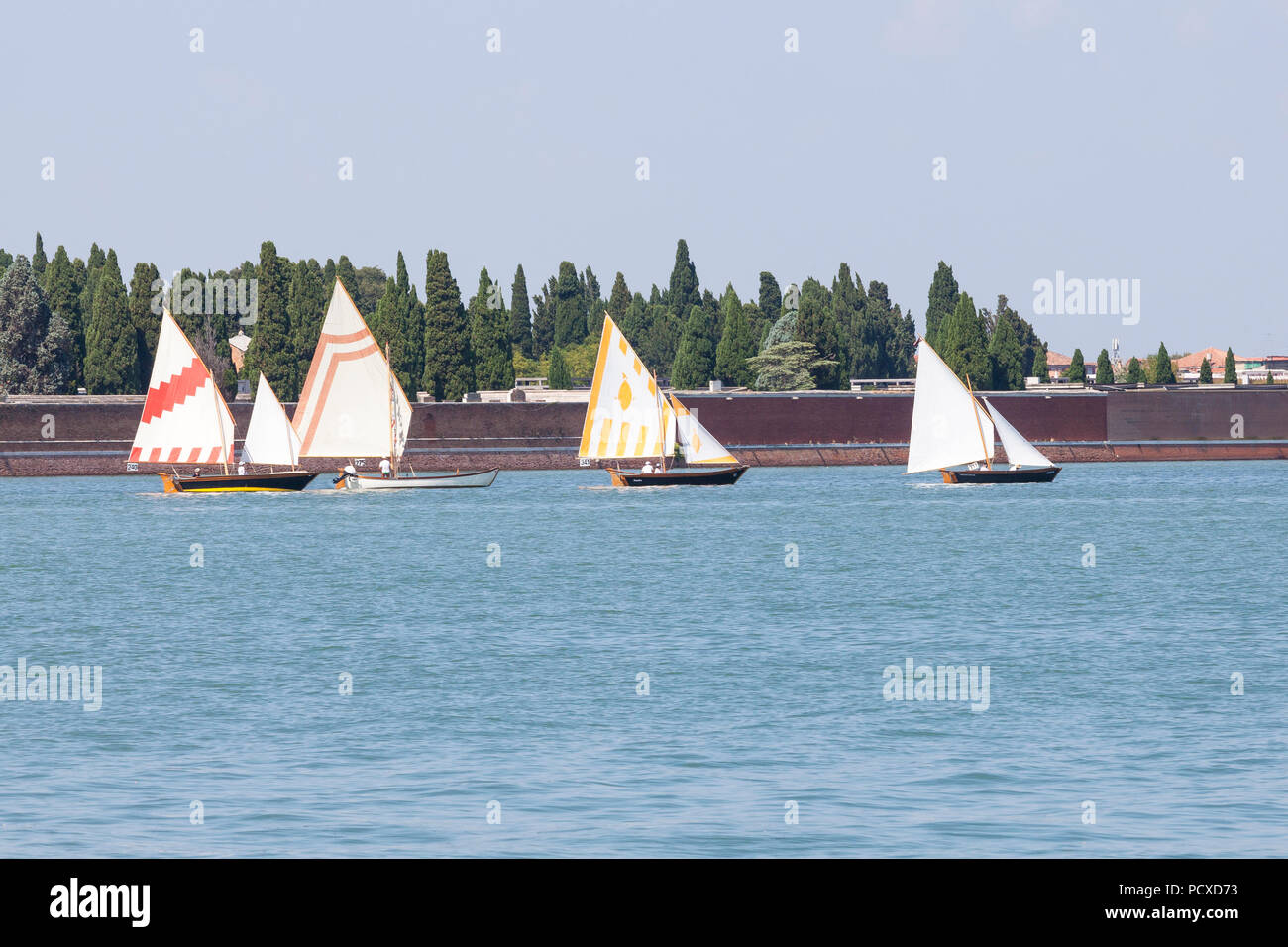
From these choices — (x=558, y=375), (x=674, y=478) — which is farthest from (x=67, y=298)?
(x=674, y=478)

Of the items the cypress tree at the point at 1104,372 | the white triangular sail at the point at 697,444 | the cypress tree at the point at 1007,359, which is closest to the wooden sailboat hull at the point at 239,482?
the white triangular sail at the point at 697,444

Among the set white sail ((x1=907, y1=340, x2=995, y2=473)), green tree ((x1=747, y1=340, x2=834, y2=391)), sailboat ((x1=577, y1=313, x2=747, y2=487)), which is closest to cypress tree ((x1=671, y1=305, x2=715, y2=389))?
green tree ((x1=747, y1=340, x2=834, y2=391))

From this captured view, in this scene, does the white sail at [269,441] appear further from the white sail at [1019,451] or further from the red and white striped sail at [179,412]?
the white sail at [1019,451]

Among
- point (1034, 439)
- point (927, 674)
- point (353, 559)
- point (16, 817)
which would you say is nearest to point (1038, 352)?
point (1034, 439)

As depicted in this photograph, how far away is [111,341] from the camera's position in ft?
351

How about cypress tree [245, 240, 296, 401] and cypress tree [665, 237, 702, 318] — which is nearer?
cypress tree [245, 240, 296, 401]

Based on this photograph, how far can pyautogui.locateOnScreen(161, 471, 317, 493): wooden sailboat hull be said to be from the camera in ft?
263

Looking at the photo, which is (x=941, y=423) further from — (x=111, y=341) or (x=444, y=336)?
(x=111, y=341)

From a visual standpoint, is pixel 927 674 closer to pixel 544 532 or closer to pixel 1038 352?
pixel 544 532

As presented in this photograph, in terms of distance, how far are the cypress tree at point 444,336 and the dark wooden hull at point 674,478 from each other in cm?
2467

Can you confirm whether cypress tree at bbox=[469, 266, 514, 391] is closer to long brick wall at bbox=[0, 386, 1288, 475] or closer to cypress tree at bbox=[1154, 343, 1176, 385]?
long brick wall at bbox=[0, 386, 1288, 475]

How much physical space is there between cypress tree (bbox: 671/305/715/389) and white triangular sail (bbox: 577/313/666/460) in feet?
139

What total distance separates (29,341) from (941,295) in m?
73.8

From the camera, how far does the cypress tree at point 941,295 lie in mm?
Answer: 146000
